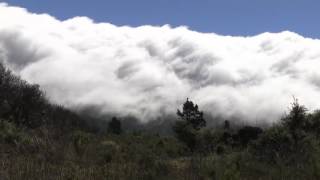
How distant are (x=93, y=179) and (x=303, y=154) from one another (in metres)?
7.23

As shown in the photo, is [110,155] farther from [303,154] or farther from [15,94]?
[15,94]

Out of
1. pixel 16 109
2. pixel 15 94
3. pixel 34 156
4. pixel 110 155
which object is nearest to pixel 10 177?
pixel 34 156

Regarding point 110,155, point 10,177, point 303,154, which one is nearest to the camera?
point 10,177

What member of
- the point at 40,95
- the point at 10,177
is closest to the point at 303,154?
the point at 10,177

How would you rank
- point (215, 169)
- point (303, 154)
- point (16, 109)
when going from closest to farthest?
point (215, 169) → point (303, 154) → point (16, 109)

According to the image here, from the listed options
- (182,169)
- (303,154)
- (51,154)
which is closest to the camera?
(182,169)

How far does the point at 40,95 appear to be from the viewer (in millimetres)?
85000

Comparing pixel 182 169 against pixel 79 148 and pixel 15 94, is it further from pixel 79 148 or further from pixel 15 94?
pixel 15 94

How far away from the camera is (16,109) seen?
229ft

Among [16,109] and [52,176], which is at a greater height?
[16,109]

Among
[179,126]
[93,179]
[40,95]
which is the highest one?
[40,95]

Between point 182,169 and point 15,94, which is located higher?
point 15,94

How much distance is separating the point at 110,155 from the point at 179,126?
5566 centimetres

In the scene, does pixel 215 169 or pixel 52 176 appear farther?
pixel 215 169
